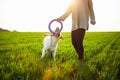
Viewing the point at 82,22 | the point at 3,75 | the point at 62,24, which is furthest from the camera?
the point at 62,24

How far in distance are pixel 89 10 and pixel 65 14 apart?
0.67 metres

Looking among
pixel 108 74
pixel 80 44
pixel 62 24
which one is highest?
pixel 62 24

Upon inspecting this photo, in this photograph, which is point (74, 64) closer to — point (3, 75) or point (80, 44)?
point (80, 44)

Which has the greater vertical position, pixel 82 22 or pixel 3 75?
pixel 82 22

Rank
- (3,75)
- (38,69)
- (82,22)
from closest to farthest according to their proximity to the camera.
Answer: (3,75) → (38,69) → (82,22)

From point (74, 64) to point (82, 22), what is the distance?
1.19 meters

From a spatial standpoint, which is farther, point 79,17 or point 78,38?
point 78,38

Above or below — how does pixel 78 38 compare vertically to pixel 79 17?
below

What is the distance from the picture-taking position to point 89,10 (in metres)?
7.53

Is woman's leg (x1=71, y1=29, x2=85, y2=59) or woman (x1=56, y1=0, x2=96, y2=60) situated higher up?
woman (x1=56, y1=0, x2=96, y2=60)

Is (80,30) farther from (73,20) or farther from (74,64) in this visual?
(74,64)

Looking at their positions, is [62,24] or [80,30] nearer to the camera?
[80,30]

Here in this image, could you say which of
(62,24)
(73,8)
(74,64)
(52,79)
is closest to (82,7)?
(73,8)

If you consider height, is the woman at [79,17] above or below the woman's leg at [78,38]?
above
